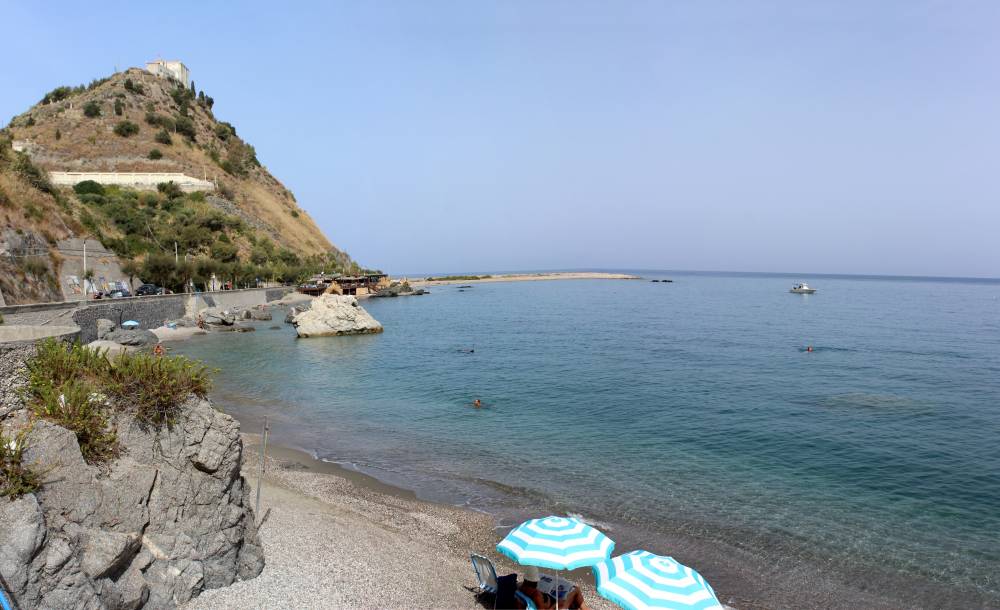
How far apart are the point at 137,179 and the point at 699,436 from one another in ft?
308

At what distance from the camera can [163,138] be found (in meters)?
100

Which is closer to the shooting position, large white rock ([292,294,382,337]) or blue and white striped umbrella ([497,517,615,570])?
blue and white striped umbrella ([497,517,615,570])

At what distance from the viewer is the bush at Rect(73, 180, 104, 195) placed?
7939 centimetres

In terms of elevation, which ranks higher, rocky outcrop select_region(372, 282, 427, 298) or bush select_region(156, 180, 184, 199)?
bush select_region(156, 180, 184, 199)

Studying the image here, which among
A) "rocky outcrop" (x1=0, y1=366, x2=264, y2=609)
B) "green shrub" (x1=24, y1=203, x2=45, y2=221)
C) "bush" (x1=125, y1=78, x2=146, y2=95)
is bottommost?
"rocky outcrop" (x1=0, y1=366, x2=264, y2=609)

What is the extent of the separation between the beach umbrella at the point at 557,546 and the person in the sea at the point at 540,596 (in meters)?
0.23

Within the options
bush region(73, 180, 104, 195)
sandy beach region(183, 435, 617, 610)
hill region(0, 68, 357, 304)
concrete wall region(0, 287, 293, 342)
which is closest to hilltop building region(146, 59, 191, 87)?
hill region(0, 68, 357, 304)

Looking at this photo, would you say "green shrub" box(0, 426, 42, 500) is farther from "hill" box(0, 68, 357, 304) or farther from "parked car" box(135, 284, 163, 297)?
"parked car" box(135, 284, 163, 297)

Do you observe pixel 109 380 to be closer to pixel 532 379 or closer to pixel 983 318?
pixel 532 379

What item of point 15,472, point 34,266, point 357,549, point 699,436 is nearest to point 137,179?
point 34,266

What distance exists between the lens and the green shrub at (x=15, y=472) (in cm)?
735

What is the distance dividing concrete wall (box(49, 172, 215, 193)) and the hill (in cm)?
45

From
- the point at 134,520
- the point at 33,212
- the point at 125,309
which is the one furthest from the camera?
the point at 33,212

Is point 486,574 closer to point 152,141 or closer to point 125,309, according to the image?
point 125,309
